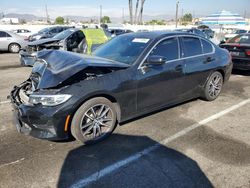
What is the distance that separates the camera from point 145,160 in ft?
11.7

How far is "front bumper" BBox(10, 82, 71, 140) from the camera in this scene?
11.7 feet

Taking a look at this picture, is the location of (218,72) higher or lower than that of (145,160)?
higher

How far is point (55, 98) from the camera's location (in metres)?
3.58

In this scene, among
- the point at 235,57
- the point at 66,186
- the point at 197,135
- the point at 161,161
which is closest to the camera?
the point at 66,186

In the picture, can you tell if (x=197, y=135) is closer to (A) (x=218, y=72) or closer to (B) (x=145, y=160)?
(B) (x=145, y=160)

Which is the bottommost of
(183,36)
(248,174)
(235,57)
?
(248,174)

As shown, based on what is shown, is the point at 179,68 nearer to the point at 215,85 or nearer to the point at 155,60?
the point at 155,60

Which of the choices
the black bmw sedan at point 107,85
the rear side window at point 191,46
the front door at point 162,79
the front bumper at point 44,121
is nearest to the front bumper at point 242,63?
the black bmw sedan at point 107,85

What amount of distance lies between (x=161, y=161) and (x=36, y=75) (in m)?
2.44

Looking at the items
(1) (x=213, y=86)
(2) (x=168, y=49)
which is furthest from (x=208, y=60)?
(2) (x=168, y=49)

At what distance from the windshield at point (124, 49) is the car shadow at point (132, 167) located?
1.43m

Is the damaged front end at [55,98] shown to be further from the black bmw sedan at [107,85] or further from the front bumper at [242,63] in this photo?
the front bumper at [242,63]

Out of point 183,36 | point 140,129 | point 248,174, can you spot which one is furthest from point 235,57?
point 248,174

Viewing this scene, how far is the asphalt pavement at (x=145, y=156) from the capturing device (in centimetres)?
313
